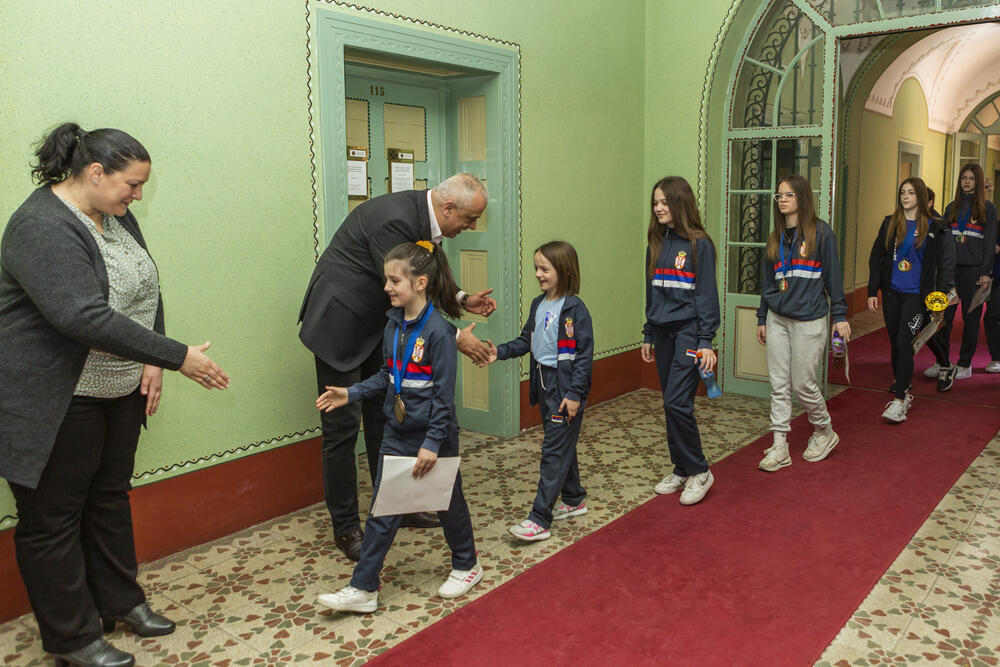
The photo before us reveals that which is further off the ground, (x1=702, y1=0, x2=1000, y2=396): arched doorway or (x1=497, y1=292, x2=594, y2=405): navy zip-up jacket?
(x1=702, y1=0, x2=1000, y2=396): arched doorway

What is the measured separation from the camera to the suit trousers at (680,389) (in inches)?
149

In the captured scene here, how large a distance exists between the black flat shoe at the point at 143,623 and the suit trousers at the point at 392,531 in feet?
2.22

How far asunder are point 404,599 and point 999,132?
13.5 m

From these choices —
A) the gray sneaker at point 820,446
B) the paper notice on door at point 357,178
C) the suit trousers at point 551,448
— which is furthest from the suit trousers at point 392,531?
the gray sneaker at point 820,446

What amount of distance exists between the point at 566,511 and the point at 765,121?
359 centimetres

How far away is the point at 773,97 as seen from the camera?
5.78m

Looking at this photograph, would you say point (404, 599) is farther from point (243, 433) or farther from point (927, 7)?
point (927, 7)

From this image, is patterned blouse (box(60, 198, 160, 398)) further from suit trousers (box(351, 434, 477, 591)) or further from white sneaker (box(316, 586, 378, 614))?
white sneaker (box(316, 586, 378, 614))

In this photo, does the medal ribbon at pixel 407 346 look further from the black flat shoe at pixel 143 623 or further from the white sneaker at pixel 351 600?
the black flat shoe at pixel 143 623

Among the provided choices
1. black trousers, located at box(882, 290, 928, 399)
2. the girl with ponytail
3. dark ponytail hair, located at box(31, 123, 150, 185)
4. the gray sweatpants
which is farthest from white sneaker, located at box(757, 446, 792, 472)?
dark ponytail hair, located at box(31, 123, 150, 185)

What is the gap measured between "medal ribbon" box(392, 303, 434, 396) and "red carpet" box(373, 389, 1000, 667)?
35.4 inches

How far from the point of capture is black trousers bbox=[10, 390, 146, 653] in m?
2.44

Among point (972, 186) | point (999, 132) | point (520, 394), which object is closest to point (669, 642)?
point (520, 394)

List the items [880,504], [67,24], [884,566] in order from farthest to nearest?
[880,504]
[884,566]
[67,24]
